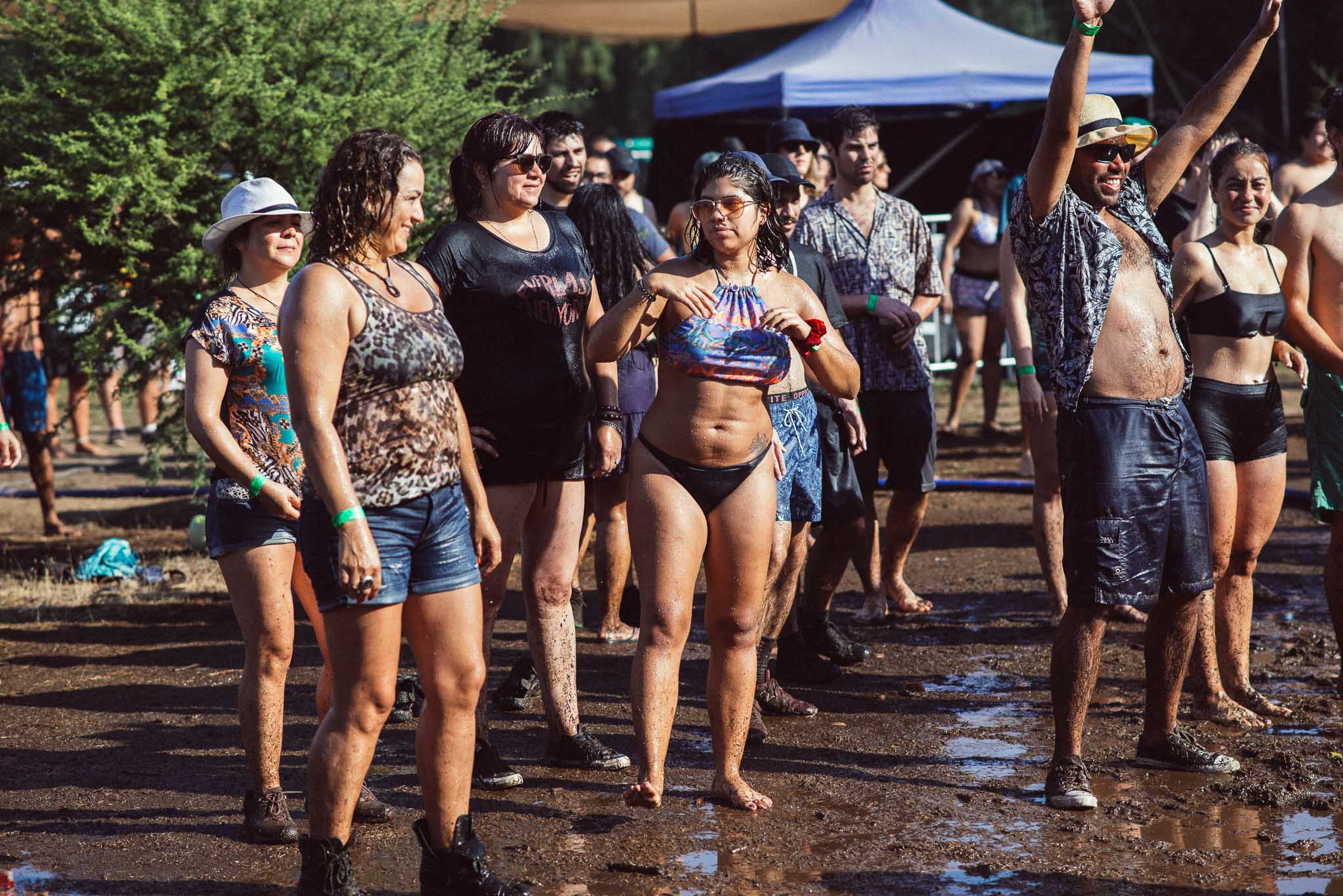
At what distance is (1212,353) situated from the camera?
5.44 m

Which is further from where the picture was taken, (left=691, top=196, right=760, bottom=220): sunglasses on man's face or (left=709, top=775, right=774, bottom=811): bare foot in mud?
(left=709, top=775, right=774, bottom=811): bare foot in mud

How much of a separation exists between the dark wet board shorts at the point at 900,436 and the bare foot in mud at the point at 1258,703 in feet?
5.86

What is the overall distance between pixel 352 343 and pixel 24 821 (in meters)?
2.14

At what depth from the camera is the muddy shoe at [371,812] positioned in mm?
4488

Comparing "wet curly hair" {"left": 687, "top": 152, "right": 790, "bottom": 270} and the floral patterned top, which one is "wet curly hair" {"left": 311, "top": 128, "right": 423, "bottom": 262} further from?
"wet curly hair" {"left": 687, "top": 152, "right": 790, "bottom": 270}

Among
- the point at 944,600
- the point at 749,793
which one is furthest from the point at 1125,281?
the point at 944,600

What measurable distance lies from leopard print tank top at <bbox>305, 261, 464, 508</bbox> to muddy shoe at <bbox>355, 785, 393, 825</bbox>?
1.29 meters

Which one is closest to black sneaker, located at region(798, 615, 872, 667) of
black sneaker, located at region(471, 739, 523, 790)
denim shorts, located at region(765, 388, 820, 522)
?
denim shorts, located at region(765, 388, 820, 522)

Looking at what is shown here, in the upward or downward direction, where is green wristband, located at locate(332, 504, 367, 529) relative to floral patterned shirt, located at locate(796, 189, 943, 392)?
downward

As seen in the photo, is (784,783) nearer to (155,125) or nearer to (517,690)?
(517,690)

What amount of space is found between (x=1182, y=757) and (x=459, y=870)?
2489 mm

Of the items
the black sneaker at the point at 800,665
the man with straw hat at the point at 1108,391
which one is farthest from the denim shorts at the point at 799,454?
the man with straw hat at the point at 1108,391

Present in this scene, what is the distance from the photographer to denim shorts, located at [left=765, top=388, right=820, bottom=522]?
210 inches

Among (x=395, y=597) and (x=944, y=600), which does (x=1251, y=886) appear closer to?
(x=395, y=597)
